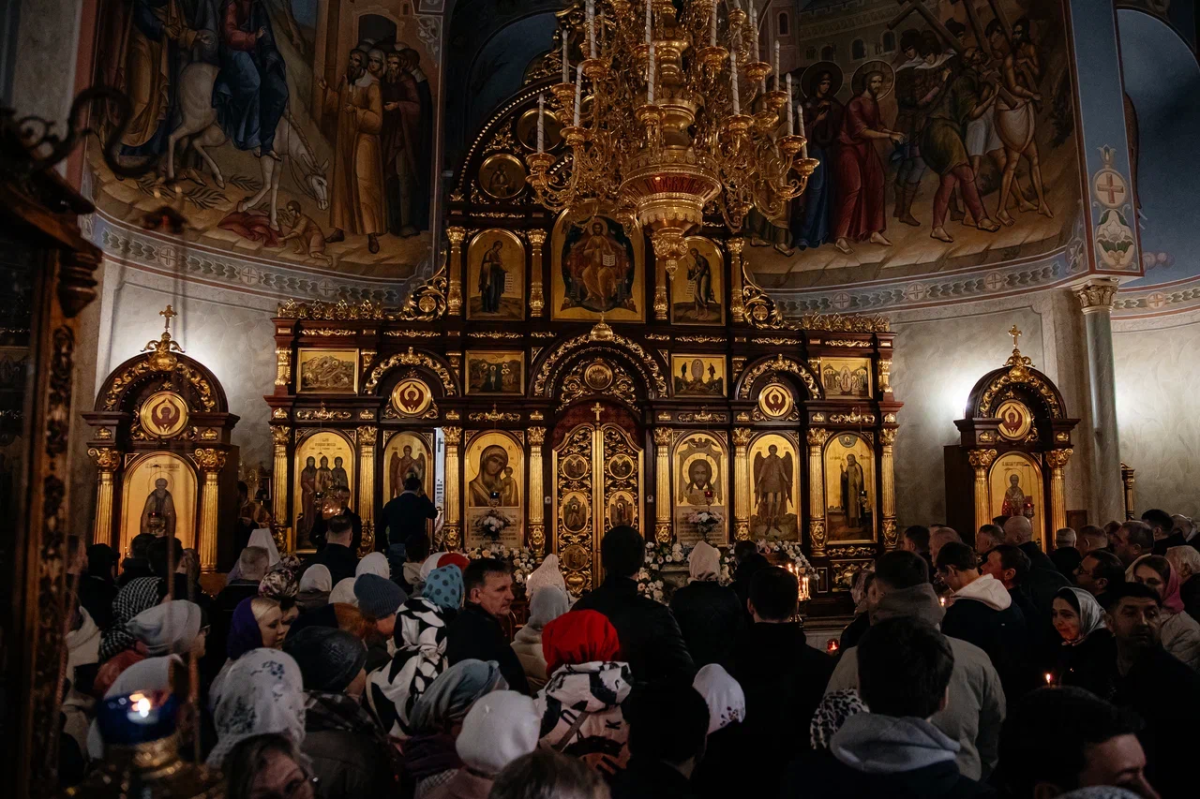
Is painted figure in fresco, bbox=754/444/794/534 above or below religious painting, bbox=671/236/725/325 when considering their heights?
below

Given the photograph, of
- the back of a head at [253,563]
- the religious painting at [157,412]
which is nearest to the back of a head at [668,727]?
the back of a head at [253,563]

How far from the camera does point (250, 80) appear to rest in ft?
44.0

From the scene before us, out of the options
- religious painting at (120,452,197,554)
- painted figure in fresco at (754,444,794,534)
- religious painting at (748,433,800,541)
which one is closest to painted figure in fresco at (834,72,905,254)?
religious painting at (748,433,800,541)

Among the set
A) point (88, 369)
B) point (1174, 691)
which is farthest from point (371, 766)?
point (88, 369)

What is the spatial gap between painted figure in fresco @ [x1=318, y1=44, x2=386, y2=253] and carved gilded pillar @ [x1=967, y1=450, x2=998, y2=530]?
33.0 ft

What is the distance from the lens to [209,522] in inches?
422

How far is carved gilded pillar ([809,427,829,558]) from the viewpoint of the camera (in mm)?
12906

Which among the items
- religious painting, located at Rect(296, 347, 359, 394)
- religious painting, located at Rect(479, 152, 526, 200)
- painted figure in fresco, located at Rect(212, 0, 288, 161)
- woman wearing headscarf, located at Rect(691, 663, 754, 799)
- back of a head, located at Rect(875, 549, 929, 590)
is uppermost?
painted figure in fresco, located at Rect(212, 0, 288, 161)

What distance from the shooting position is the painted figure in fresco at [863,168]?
15.4 metres

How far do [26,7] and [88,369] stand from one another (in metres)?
5.87

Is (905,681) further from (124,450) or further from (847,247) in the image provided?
(847,247)

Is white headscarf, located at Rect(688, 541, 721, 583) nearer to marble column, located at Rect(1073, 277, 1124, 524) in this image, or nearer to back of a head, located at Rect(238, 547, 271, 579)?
back of a head, located at Rect(238, 547, 271, 579)

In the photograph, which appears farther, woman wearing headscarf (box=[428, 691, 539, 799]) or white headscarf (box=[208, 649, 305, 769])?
white headscarf (box=[208, 649, 305, 769])

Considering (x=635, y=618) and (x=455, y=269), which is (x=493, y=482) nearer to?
(x=455, y=269)
